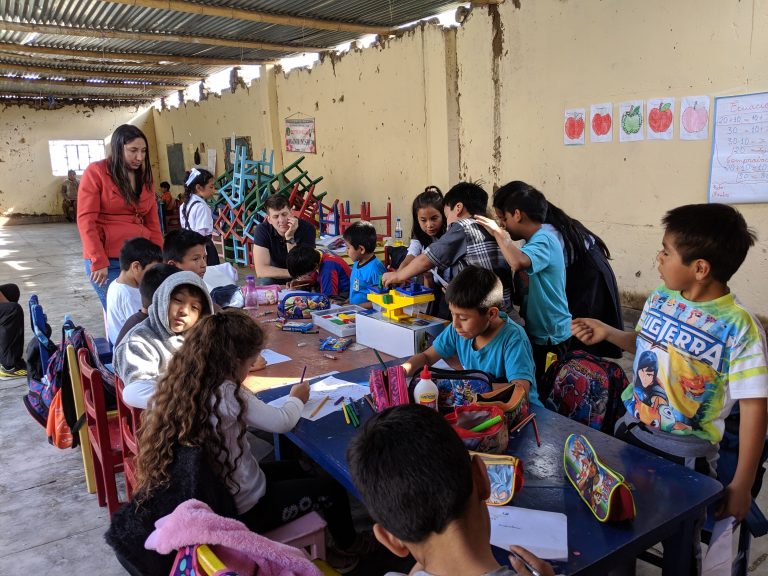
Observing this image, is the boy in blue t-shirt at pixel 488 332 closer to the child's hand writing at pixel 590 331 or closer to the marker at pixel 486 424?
the child's hand writing at pixel 590 331

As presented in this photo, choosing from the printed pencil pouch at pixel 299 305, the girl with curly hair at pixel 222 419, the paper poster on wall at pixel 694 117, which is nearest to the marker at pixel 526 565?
the girl with curly hair at pixel 222 419

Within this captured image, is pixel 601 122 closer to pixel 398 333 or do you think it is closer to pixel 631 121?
pixel 631 121

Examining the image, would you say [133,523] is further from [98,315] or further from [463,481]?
[98,315]

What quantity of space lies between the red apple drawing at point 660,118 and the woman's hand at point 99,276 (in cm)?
430

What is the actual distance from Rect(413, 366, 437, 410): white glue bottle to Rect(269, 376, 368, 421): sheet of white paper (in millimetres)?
346

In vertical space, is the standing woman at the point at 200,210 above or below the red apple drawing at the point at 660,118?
below

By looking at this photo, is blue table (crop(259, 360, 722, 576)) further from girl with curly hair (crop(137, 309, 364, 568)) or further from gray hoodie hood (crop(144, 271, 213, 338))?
gray hoodie hood (crop(144, 271, 213, 338))

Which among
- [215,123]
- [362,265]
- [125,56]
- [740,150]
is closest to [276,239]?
[362,265]

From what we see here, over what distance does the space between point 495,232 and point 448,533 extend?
1.86 m

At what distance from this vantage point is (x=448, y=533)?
100 centimetres

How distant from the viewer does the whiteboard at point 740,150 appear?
4.23m

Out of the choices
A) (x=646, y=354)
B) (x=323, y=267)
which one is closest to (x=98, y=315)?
(x=323, y=267)

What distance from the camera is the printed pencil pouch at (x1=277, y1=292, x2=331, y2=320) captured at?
130 inches

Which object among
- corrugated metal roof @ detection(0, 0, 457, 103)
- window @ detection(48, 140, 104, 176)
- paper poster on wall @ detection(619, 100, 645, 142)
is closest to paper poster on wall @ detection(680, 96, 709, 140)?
paper poster on wall @ detection(619, 100, 645, 142)
